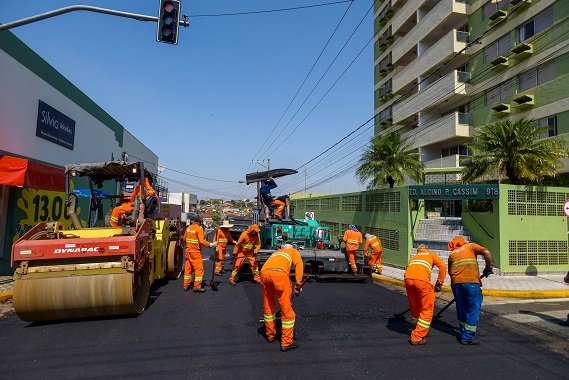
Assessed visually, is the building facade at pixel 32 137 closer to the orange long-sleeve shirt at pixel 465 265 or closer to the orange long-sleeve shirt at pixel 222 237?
the orange long-sleeve shirt at pixel 222 237

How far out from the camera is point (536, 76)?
20.0 meters

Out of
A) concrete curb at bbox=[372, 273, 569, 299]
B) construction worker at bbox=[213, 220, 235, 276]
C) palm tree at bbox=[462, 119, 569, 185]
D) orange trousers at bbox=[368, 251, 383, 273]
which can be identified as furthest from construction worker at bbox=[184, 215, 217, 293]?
palm tree at bbox=[462, 119, 569, 185]

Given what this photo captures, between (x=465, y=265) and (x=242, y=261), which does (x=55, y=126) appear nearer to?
(x=242, y=261)

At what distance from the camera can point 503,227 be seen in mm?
12203

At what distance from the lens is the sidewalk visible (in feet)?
31.7

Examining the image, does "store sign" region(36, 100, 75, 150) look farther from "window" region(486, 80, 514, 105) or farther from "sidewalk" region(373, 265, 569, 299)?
"window" region(486, 80, 514, 105)

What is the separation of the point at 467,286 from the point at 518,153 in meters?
10.1

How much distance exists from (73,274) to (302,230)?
744 centimetres

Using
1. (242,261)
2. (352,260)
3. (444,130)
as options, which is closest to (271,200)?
(242,261)

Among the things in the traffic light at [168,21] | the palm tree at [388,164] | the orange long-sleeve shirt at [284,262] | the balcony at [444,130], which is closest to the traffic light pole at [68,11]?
A: the traffic light at [168,21]

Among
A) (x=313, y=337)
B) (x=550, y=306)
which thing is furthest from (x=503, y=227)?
(x=313, y=337)

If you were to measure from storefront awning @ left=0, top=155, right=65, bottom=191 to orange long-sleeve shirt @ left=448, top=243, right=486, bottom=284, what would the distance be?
10459mm

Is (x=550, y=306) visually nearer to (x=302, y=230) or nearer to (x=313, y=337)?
(x=313, y=337)

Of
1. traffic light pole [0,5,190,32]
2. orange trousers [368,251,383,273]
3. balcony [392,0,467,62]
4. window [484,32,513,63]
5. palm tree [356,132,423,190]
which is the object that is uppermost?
balcony [392,0,467,62]
